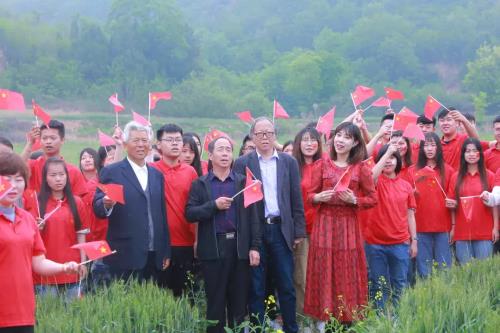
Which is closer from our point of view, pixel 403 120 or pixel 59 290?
pixel 59 290

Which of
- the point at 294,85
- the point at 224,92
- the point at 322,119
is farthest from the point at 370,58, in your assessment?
the point at 322,119

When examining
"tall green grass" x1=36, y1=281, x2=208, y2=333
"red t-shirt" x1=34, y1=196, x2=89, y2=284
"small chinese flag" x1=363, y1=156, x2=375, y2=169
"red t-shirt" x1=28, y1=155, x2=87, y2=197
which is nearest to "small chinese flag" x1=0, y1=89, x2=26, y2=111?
"red t-shirt" x1=28, y1=155, x2=87, y2=197

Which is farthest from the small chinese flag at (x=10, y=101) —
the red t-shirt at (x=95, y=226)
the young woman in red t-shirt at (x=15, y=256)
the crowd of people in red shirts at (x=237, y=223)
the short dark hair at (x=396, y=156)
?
Answer: the short dark hair at (x=396, y=156)

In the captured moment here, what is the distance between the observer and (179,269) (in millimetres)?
6168

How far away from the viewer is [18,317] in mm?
4039

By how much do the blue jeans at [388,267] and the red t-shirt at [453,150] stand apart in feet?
4.44

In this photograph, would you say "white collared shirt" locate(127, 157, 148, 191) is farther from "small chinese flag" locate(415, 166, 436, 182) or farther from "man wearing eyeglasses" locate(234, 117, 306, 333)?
"small chinese flag" locate(415, 166, 436, 182)

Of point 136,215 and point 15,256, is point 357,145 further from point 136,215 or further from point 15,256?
point 15,256

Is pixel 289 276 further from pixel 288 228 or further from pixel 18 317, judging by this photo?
pixel 18 317

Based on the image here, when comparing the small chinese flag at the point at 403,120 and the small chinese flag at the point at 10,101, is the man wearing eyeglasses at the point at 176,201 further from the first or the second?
the small chinese flag at the point at 403,120

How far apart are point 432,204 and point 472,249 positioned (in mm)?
558

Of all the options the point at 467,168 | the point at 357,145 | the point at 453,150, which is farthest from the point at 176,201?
the point at 453,150

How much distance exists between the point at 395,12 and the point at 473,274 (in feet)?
302

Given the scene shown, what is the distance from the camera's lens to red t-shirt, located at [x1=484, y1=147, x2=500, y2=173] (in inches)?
289
